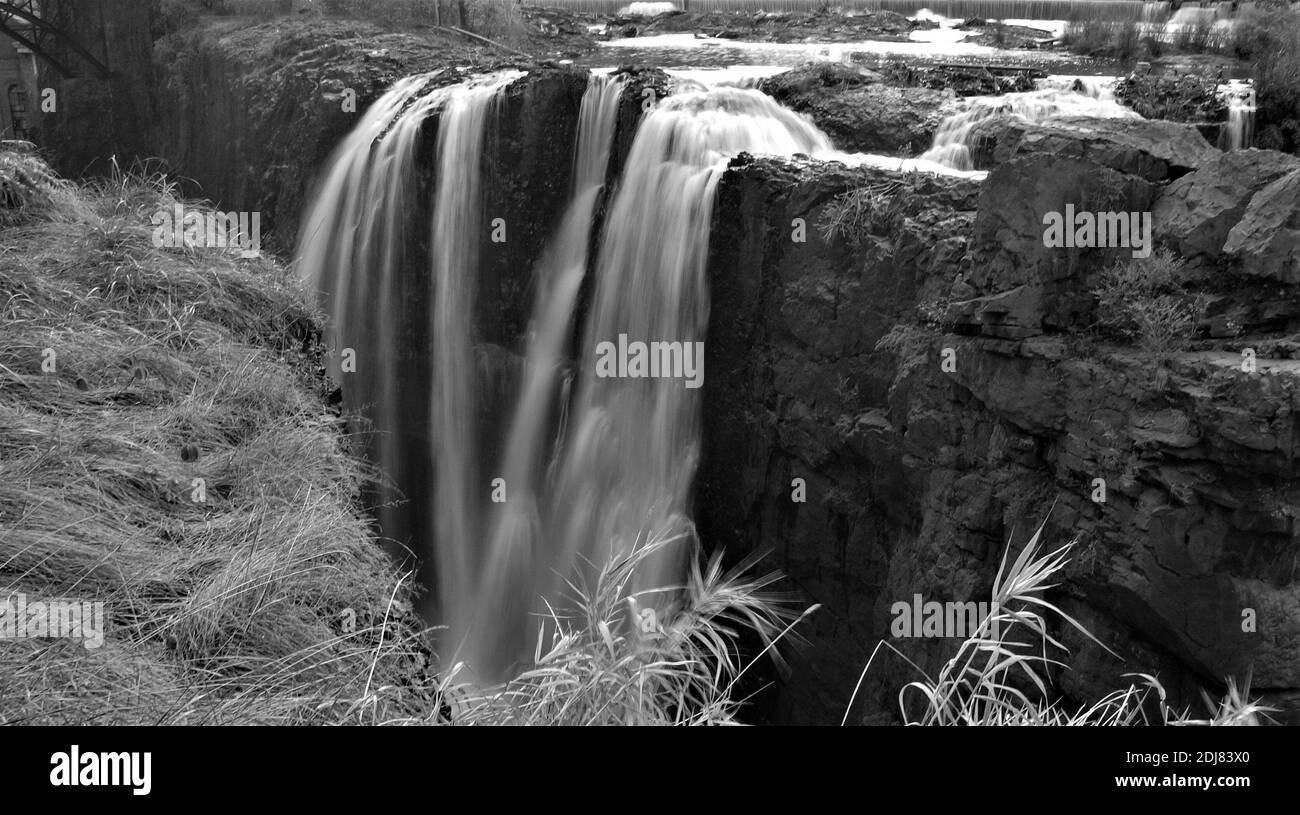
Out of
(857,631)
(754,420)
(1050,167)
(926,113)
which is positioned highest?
(926,113)

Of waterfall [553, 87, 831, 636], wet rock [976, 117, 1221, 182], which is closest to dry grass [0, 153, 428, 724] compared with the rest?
waterfall [553, 87, 831, 636]

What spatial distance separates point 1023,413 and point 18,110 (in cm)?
1029

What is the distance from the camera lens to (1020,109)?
31.9 feet

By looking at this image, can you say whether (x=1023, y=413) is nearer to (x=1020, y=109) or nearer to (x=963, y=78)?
(x=1020, y=109)

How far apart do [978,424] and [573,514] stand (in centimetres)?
490

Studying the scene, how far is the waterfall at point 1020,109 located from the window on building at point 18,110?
914 cm

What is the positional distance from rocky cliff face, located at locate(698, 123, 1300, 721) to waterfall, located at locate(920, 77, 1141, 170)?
3.76ft

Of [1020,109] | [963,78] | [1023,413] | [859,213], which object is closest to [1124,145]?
[1023,413]

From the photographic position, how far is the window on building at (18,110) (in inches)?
411

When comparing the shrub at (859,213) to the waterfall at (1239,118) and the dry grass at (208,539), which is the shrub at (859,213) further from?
the dry grass at (208,539)

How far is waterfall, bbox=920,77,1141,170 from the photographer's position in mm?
9516
